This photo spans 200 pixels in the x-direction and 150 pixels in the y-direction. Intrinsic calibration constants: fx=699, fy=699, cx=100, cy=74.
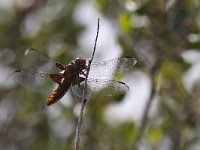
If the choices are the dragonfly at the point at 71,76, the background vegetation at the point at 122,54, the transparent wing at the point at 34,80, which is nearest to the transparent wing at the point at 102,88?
the dragonfly at the point at 71,76

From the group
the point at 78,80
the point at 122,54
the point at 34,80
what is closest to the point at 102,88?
the point at 78,80

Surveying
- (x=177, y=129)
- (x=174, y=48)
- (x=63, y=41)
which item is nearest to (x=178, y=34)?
(x=174, y=48)

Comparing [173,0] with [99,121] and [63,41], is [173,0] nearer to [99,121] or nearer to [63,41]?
[99,121]

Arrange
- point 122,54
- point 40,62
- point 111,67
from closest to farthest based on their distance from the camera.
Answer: point 111,67
point 40,62
point 122,54

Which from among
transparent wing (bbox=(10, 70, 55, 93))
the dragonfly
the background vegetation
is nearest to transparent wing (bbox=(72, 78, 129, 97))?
the dragonfly

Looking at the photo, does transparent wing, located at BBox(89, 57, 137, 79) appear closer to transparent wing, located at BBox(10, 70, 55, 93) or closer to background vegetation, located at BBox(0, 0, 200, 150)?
transparent wing, located at BBox(10, 70, 55, 93)

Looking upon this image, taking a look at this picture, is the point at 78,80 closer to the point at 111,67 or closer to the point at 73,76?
the point at 73,76

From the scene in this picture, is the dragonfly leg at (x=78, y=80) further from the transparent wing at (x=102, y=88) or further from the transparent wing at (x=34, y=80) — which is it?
the transparent wing at (x=34, y=80)
